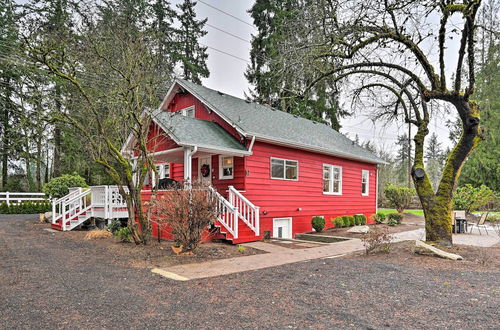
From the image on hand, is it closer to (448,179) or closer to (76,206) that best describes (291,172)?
(448,179)

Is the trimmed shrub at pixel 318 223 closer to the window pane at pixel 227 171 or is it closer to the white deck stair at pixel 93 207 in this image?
the window pane at pixel 227 171

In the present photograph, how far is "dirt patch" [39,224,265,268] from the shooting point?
678cm

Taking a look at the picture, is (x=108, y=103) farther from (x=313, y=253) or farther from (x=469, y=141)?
(x=469, y=141)

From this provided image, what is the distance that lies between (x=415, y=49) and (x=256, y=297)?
6.57m

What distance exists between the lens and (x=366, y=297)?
4.24 metres

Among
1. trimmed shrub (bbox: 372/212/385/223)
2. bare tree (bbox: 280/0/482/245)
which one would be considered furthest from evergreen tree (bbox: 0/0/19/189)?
trimmed shrub (bbox: 372/212/385/223)

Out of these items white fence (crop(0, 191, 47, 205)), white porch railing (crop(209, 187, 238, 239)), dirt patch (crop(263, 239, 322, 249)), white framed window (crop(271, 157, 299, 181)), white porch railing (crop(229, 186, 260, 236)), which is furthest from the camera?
white fence (crop(0, 191, 47, 205))

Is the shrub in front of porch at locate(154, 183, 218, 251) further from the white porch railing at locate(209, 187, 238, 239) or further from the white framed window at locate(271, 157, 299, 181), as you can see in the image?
the white framed window at locate(271, 157, 299, 181)

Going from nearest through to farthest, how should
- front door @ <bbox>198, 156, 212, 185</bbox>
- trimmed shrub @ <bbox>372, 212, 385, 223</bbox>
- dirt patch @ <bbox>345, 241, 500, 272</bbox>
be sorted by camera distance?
dirt patch @ <bbox>345, 241, 500, 272</bbox>, front door @ <bbox>198, 156, 212, 185</bbox>, trimmed shrub @ <bbox>372, 212, 385, 223</bbox>

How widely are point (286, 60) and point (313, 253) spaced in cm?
486

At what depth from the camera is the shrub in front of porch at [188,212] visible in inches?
282

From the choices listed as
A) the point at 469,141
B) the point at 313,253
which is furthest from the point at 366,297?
the point at 469,141

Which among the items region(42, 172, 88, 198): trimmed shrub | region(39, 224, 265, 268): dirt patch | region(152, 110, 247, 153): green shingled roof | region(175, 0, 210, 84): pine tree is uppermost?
region(175, 0, 210, 84): pine tree

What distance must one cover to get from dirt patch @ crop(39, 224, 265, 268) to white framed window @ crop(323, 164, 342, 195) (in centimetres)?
629
